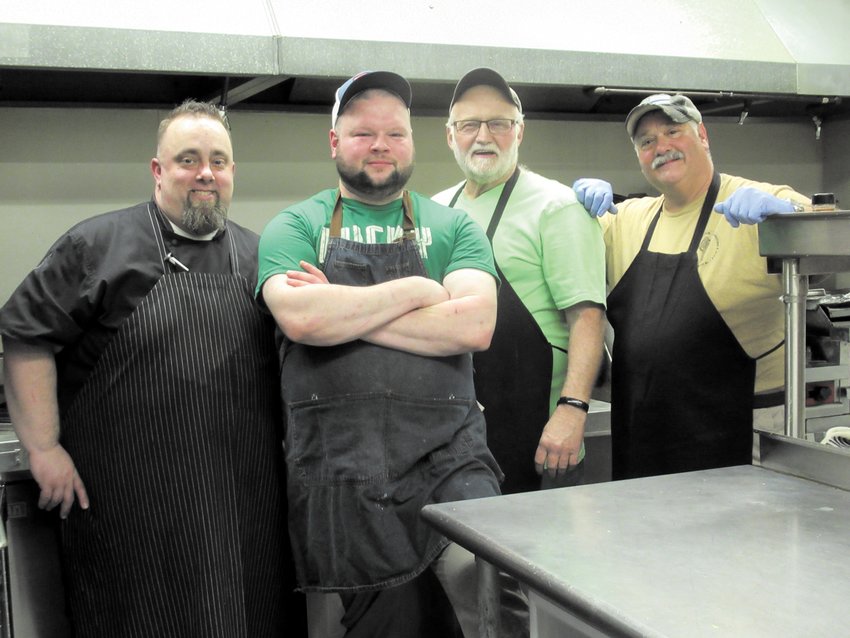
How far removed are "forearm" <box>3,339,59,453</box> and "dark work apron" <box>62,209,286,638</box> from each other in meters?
0.04

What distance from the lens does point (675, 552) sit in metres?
0.97

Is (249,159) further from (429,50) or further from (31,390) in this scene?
(31,390)

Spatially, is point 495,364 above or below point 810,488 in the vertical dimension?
above

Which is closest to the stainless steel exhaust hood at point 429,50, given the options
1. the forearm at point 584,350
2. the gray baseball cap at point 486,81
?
the gray baseball cap at point 486,81

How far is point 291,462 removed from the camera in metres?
1.40

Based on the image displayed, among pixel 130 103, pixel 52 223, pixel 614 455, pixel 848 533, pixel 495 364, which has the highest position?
pixel 130 103

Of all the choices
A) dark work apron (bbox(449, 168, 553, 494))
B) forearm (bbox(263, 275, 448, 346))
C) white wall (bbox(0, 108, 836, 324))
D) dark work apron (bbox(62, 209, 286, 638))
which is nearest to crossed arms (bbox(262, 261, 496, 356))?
forearm (bbox(263, 275, 448, 346))

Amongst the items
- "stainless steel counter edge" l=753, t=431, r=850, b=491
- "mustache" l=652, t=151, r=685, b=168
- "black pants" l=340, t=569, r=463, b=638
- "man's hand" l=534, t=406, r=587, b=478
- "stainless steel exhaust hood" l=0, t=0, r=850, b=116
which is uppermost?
"stainless steel exhaust hood" l=0, t=0, r=850, b=116

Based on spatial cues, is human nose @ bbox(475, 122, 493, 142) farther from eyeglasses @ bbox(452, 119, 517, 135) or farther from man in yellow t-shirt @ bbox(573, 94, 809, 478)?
man in yellow t-shirt @ bbox(573, 94, 809, 478)

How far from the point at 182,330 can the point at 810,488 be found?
99 centimetres

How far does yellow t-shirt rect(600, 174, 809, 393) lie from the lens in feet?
5.78

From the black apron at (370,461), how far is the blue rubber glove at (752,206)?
1.98 feet

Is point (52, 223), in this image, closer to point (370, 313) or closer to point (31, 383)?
point (31, 383)

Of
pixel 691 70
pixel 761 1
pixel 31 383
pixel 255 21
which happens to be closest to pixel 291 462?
pixel 31 383
